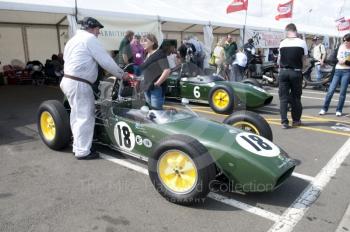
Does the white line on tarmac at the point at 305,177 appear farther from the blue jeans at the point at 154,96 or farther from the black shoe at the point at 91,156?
the black shoe at the point at 91,156

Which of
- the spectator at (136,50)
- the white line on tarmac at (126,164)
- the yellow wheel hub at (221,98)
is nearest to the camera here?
the white line on tarmac at (126,164)

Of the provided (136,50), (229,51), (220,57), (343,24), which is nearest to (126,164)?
(136,50)

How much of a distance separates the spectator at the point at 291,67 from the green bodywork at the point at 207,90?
94 centimetres

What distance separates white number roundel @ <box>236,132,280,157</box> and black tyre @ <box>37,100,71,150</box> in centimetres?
224

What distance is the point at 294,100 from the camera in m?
5.79

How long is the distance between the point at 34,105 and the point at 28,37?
19.3ft

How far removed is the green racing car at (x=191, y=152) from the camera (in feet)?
9.45

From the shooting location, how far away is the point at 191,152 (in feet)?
9.32

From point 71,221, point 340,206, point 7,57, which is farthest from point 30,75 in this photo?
point 340,206

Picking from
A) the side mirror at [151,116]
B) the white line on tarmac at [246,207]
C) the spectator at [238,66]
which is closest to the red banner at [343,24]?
the spectator at [238,66]

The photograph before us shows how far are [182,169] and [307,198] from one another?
129 cm

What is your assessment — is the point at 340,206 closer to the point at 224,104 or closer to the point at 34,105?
the point at 224,104

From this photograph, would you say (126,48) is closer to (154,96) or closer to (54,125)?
(154,96)

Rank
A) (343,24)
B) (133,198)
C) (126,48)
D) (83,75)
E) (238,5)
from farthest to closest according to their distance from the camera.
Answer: (343,24) < (238,5) < (126,48) < (83,75) < (133,198)
